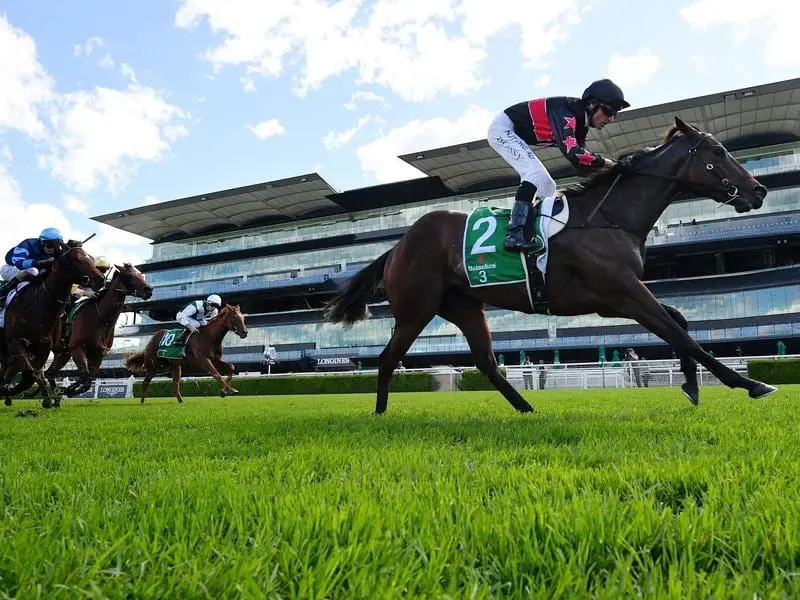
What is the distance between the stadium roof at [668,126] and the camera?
4612cm

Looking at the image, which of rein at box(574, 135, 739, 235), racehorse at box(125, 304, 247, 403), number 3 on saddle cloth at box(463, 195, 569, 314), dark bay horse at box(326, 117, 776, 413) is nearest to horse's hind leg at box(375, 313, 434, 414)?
dark bay horse at box(326, 117, 776, 413)

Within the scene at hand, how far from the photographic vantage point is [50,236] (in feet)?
29.2

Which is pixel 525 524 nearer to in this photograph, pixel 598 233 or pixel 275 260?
pixel 598 233

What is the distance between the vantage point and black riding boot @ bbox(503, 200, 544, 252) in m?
5.59

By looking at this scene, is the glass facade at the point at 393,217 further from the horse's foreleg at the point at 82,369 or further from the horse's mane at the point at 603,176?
the horse's foreleg at the point at 82,369

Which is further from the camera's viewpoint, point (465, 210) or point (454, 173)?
point (465, 210)

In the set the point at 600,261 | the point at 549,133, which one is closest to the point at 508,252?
the point at 600,261

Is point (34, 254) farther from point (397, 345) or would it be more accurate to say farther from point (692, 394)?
point (692, 394)

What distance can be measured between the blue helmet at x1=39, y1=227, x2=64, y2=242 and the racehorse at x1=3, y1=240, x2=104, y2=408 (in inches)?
7.8

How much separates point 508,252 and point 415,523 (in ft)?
14.3

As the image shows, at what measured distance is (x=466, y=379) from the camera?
993 inches

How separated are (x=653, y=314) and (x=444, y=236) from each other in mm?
2286

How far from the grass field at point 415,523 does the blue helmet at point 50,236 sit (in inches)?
268

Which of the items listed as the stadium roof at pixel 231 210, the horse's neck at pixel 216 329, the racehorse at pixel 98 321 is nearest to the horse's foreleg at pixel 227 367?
the horse's neck at pixel 216 329
